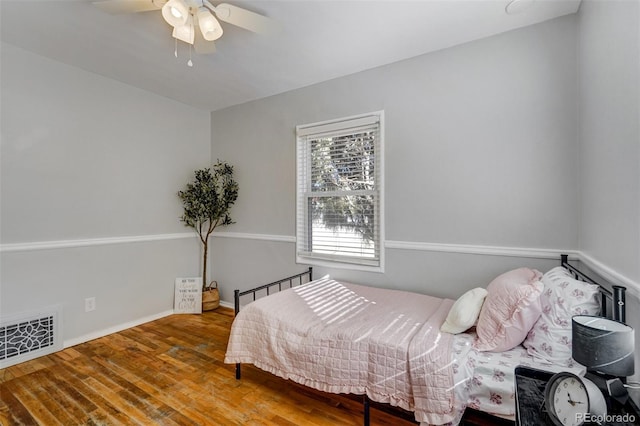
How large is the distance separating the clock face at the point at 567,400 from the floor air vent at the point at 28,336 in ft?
11.4

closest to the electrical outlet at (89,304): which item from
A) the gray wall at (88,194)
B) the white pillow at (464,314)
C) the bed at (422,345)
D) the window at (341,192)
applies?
the gray wall at (88,194)

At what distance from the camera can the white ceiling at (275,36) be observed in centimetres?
189

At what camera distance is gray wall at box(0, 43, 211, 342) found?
7.84 feet

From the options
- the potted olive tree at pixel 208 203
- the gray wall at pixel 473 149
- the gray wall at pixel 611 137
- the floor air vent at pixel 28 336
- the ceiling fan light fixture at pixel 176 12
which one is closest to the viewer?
the gray wall at pixel 611 137

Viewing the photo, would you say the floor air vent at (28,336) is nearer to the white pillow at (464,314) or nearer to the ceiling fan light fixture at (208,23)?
the ceiling fan light fixture at (208,23)

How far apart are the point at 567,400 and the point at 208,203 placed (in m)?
3.42

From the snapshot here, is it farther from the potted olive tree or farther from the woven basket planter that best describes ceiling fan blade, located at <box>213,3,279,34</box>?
the woven basket planter

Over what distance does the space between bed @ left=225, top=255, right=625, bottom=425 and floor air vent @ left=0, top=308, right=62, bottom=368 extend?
69.8 inches

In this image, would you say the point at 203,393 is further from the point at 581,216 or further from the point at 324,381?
the point at 581,216

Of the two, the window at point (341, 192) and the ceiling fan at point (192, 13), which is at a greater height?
the ceiling fan at point (192, 13)

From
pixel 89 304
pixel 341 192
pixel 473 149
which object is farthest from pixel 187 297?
pixel 473 149

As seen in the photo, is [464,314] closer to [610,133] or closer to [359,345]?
[359,345]

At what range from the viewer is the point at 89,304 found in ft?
9.14

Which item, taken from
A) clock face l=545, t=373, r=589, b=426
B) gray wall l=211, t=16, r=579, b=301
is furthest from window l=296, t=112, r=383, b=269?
clock face l=545, t=373, r=589, b=426
